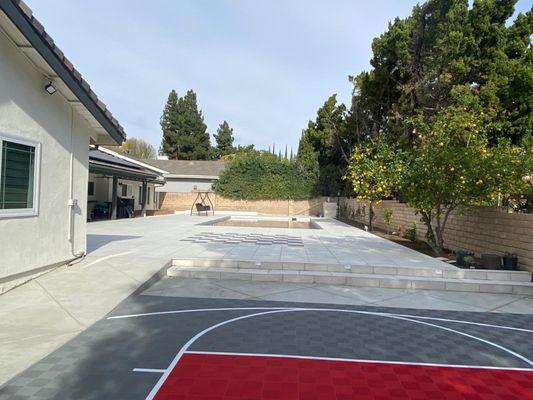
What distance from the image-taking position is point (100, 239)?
11.8 metres

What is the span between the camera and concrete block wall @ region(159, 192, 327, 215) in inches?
1364

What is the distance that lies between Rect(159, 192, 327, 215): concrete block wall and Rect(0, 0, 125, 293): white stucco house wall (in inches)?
1050

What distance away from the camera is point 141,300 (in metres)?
6.30

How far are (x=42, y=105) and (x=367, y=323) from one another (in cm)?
622

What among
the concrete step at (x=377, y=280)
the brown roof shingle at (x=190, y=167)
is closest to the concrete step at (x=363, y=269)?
the concrete step at (x=377, y=280)

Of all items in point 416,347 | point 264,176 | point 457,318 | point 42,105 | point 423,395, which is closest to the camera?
point 423,395

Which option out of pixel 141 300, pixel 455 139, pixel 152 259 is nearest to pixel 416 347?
pixel 141 300

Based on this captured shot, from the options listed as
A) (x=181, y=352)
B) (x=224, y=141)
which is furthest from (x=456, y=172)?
(x=224, y=141)

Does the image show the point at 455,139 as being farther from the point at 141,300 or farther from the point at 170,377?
the point at 170,377

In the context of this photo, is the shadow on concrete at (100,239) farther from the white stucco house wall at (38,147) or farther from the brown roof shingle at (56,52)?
the brown roof shingle at (56,52)

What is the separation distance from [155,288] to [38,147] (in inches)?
121

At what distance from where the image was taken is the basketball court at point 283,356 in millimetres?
3459

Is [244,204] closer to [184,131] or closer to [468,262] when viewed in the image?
[184,131]

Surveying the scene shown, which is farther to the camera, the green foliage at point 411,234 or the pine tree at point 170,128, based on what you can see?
the pine tree at point 170,128
